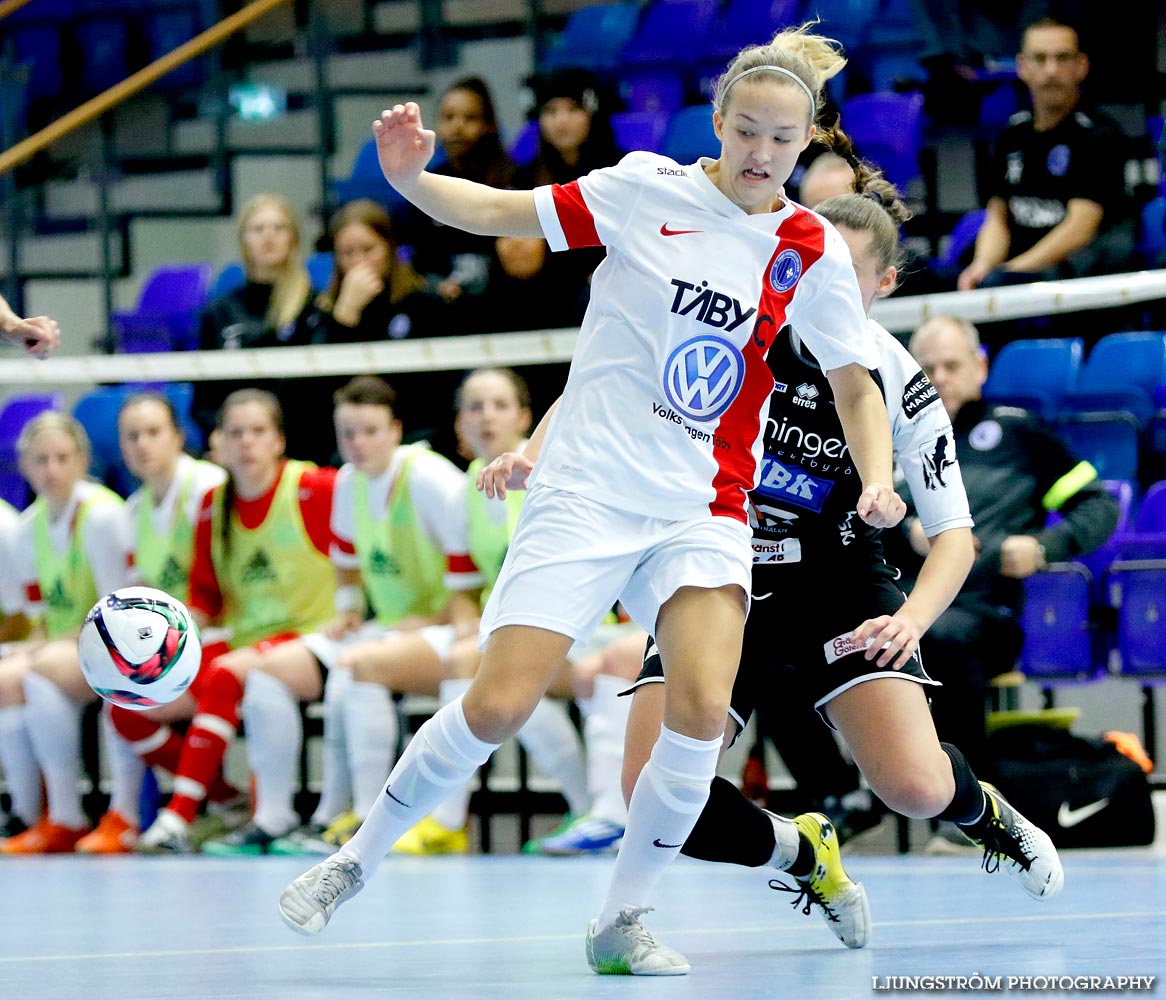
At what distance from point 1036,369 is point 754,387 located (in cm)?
436

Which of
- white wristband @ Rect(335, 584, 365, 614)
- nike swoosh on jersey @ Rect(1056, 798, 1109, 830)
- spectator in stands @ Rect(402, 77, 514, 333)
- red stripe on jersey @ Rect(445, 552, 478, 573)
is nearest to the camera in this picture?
nike swoosh on jersey @ Rect(1056, 798, 1109, 830)

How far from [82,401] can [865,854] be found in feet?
15.9

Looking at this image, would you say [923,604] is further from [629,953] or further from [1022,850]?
[629,953]

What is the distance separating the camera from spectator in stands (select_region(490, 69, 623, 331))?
7785 mm

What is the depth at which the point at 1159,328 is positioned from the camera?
8.14 m

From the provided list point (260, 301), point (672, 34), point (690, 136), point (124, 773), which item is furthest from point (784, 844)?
point (672, 34)

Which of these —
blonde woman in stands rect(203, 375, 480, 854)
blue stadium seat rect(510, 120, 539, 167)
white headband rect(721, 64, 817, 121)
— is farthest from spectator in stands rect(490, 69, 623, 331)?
white headband rect(721, 64, 817, 121)

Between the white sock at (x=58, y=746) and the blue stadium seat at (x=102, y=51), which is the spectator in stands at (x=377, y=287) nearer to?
the white sock at (x=58, y=746)

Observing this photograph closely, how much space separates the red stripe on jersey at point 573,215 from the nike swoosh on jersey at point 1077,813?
3.24 m

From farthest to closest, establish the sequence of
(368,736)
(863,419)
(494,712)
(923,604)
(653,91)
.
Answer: (653,91)
(368,736)
(923,604)
(863,419)
(494,712)

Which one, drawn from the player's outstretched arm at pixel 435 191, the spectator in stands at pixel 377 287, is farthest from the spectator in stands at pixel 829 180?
the spectator in stands at pixel 377 287

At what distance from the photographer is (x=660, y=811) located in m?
3.37

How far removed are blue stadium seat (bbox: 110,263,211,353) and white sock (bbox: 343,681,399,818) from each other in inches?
127

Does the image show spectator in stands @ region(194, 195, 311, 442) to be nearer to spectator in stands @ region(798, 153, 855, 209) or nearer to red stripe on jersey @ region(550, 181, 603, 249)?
spectator in stands @ region(798, 153, 855, 209)
